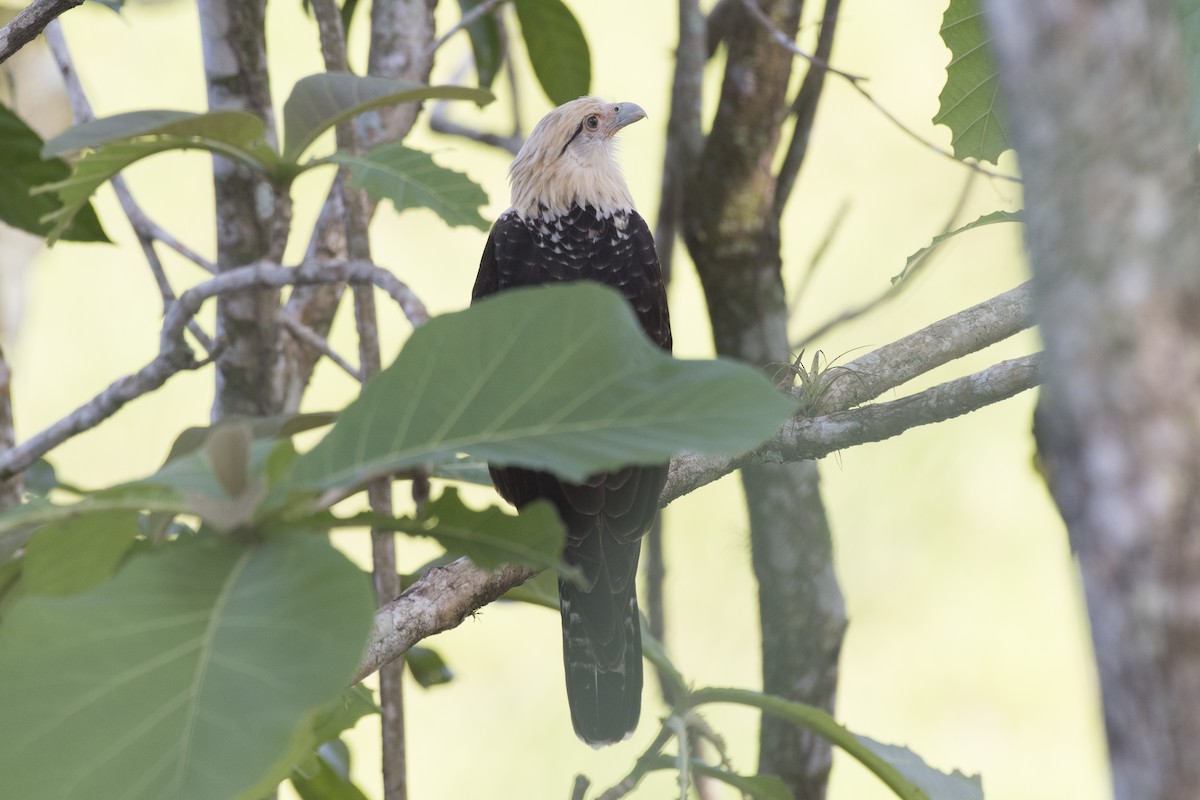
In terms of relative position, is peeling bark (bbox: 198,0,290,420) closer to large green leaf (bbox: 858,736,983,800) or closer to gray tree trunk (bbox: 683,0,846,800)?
gray tree trunk (bbox: 683,0,846,800)

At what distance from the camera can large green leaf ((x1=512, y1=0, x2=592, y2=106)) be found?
125 inches

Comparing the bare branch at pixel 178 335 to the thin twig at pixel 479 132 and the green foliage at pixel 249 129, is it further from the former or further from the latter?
the thin twig at pixel 479 132

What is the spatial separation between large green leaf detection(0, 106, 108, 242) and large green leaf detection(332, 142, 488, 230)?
0.74 m

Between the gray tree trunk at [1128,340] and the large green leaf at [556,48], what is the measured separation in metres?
2.63

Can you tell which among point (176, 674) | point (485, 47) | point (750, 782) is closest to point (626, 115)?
point (485, 47)

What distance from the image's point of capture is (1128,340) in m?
0.68

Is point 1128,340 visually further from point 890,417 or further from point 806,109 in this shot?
point 806,109

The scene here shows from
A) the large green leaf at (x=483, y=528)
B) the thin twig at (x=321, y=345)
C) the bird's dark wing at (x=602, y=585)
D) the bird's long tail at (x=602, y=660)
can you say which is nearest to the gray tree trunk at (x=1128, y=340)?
the large green leaf at (x=483, y=528)

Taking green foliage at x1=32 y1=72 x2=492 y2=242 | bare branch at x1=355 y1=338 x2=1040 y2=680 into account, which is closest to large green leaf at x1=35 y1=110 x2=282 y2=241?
green foliage at x1=32 y1=72 x2=492 y2=242

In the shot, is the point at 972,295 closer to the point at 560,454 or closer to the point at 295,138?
the point at 295,138

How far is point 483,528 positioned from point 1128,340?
1.97 feet

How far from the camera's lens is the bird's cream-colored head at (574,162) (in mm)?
3211

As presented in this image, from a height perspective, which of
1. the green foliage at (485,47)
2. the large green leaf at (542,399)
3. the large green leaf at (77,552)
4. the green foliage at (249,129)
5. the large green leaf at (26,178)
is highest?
the green foliage at (485,47)

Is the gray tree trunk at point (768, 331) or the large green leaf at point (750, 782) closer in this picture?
the large green leaf at point (750, 782)
